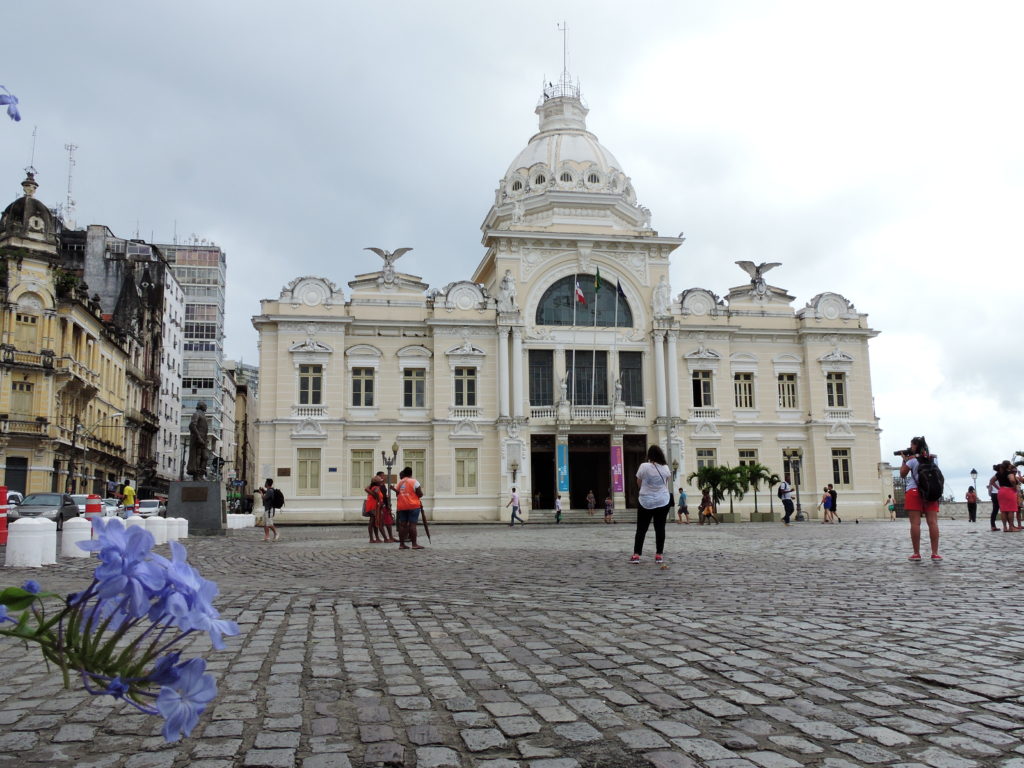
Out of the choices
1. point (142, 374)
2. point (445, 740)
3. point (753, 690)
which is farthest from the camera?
point (142, 374)

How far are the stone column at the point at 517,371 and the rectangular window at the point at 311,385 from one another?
8448 mm

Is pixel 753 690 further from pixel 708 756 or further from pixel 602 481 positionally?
pixel 602 481

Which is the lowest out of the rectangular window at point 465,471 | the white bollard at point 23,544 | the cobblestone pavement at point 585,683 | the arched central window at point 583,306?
the cobblestone pavement at point 585,683

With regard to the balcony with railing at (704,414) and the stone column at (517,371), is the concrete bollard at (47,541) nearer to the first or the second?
the stone column at (517,371)

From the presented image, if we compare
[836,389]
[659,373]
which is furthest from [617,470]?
[836,389]

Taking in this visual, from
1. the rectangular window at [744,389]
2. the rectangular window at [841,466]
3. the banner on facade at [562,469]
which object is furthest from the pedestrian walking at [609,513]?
the rectangular window at [841,466]

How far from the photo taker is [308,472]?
37094 millimetres

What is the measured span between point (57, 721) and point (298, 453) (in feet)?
111

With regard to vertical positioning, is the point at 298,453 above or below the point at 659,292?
below

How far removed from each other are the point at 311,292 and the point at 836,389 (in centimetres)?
2540

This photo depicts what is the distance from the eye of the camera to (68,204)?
62000 millimetres

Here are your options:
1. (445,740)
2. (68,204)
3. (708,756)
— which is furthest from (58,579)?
(68,204)

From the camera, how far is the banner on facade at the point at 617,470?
38219mm

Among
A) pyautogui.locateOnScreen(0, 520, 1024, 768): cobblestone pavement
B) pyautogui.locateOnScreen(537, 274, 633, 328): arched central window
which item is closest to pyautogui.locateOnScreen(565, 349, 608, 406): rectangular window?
pyautogui.locateOnScreen(537, 274, 633, 328): arched central window
